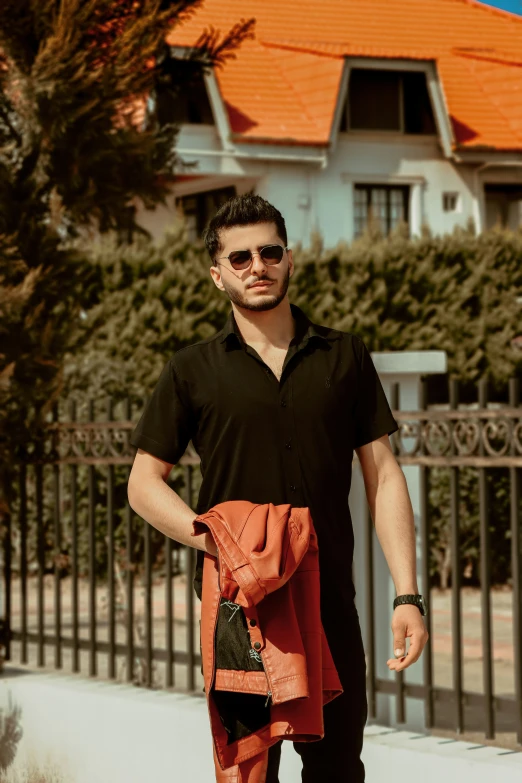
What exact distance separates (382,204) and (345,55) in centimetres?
311

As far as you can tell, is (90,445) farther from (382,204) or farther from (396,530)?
(382,204)

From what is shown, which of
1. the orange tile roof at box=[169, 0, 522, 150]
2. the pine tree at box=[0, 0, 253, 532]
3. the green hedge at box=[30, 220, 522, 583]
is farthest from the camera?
the orange tile roof at box=[169, 0, 522, 150]

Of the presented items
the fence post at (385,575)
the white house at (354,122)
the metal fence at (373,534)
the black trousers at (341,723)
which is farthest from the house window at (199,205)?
the black trousers at (341,723)

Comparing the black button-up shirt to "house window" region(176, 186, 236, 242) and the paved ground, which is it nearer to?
the paved ground

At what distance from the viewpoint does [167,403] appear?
3445mm

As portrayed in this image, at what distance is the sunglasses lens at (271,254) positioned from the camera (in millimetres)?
3354

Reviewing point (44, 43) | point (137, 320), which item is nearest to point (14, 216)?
point (44, 43)

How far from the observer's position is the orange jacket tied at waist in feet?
9.91

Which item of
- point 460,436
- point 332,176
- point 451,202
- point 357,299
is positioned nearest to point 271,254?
point 460,436

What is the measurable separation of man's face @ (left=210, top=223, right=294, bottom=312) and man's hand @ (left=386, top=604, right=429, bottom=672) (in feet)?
2.65

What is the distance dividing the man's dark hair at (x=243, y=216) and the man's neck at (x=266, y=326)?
0.17 metres

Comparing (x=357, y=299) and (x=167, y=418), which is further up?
(x=357, y=299)

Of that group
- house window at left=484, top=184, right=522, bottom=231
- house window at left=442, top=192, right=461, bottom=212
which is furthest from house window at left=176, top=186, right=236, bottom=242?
house window at left=484, top=184, right=522, bottom=231

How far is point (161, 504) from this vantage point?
3.35 metres
